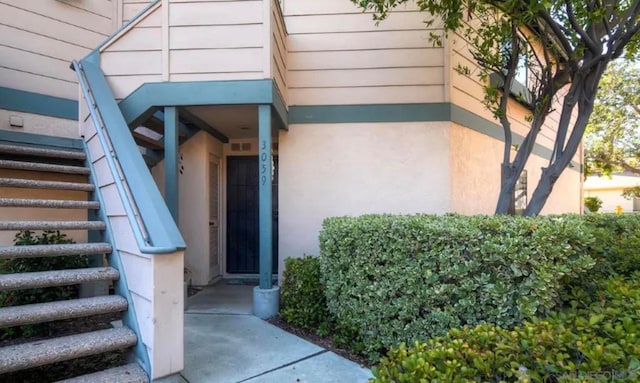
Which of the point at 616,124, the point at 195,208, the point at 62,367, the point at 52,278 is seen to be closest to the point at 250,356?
the point at 62,367

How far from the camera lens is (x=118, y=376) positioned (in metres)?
2.39

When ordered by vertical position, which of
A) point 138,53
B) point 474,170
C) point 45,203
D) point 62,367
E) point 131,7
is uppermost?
point 131,7

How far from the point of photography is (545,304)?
247 centimetres

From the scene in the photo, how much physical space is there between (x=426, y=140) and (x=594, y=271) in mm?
2648

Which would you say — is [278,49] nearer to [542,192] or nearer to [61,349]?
[542,192]

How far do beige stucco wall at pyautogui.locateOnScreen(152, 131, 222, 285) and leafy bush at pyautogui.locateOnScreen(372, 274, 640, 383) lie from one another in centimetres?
450

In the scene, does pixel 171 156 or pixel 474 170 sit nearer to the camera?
pixel 171 156

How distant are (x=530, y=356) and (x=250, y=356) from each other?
2.26 meters

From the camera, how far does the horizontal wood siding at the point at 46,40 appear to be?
466 centimetres

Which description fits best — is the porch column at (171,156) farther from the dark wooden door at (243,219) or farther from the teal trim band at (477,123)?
the teal trim band at (477,123)

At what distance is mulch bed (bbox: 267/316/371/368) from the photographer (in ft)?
10.9

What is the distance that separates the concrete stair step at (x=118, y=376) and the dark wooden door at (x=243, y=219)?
3.95 metres

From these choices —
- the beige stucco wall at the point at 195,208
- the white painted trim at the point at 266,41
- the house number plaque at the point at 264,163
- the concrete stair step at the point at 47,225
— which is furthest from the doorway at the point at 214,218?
the concrete stair step at the point at 47,225

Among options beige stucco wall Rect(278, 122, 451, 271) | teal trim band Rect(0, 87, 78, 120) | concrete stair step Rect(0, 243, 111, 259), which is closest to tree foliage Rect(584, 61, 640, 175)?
beige stucco wall Rect(278, 122, 451, 271)
